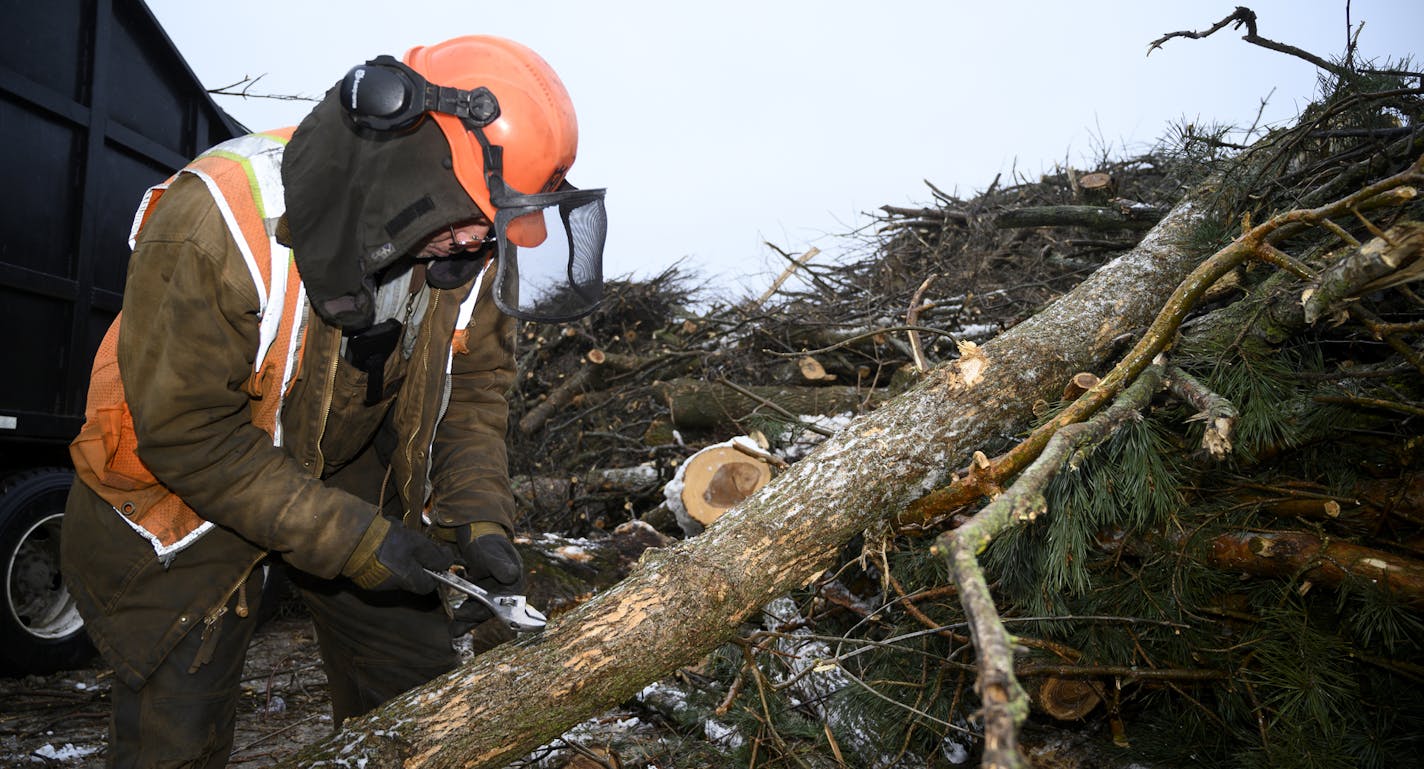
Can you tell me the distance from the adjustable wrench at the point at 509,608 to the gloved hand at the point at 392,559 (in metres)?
0.04

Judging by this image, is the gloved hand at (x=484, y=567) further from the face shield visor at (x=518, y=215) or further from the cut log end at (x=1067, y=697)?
the cut log end at (x=1067, y=697)

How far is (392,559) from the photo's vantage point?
2.01 meters

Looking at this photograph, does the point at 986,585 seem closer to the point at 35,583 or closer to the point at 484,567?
the point at 484,567

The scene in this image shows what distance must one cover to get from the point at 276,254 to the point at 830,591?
1990mm

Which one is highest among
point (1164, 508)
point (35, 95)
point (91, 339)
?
point (35, 95)

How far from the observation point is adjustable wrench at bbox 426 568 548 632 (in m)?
1.94

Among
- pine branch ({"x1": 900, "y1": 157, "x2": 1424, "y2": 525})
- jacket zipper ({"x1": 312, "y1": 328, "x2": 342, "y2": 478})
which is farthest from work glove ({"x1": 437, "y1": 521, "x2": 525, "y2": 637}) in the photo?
pine branch ({"x1": 900, "y1": 157, "x2": 1424, "y2": 525})

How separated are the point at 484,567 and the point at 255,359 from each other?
0.75m

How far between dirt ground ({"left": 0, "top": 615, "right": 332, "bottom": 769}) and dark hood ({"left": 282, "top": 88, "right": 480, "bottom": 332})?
5.86ft

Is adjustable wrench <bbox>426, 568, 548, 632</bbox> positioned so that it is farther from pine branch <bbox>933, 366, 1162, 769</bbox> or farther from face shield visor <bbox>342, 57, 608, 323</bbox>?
pine branch <bbox>933, 366, 1162, 769</bbox>

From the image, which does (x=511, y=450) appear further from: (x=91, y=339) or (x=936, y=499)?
(x=936, y=499)

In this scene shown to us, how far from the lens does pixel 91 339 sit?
11.7ft

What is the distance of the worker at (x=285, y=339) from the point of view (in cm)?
180

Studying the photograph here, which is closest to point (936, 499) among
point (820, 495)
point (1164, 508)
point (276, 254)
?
point (820, 495)
